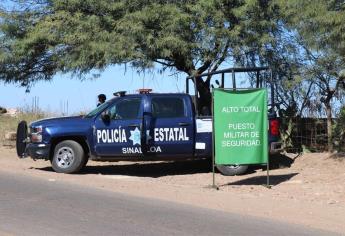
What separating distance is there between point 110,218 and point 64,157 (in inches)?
221

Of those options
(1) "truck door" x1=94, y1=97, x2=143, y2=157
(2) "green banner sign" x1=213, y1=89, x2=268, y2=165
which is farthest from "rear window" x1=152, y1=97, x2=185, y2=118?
(2) "green banner sign" x1=213, y1=89, x2=268, y2=165

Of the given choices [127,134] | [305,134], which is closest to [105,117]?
[127,134]

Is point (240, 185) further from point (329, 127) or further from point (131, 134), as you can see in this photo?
point (329, 127)

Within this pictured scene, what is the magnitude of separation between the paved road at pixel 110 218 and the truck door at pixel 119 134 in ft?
9.40

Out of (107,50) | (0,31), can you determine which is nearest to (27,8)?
(0,31)

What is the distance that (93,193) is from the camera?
34.8ft

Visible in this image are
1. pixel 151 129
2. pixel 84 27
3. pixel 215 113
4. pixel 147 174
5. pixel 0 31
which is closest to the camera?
pixel 215 113

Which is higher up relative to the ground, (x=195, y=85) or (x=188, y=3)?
(x=188, y=3)

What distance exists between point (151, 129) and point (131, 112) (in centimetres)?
65

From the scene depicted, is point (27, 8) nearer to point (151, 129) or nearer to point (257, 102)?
point (151, 129)

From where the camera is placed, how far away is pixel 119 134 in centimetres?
1344

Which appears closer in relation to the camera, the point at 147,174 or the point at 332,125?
the point at 147,174

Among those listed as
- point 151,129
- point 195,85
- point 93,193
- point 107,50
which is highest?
point 107,50

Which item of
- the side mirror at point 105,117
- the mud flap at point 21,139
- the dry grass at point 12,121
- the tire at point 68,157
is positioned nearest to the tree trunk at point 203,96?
the side mirror at point 105,117
